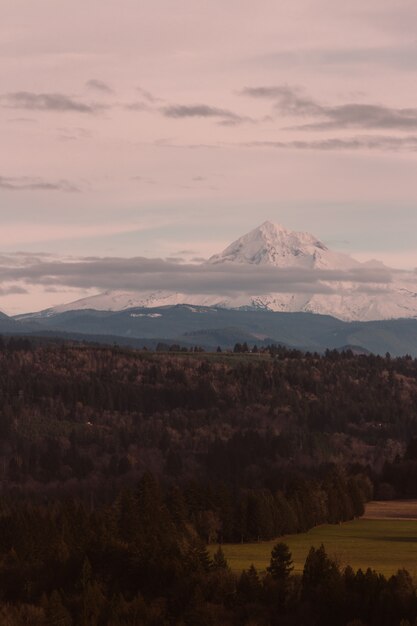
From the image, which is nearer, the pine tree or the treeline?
the treeline

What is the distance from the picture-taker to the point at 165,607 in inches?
6457

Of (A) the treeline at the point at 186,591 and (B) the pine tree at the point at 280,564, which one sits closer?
(A) the treeline at the point at 186,591

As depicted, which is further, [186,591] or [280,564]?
[186,591]

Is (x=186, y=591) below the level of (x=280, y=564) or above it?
below

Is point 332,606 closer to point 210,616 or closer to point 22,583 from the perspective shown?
point 210,616

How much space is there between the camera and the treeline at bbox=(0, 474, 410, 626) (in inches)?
5891

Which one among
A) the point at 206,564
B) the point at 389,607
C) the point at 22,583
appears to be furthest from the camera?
the point at 22,583

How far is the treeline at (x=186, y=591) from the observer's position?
150m

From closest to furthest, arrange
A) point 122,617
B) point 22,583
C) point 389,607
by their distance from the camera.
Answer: point 389,607
point 122,617
point 22,583

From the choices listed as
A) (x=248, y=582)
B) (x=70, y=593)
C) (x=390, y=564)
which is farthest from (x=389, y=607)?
(x=70, y=593)

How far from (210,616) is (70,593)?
30.4m

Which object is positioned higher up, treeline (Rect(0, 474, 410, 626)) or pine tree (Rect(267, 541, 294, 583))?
pine tree (Rect(267, 541, 294, 583))

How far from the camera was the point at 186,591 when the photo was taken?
166125mm

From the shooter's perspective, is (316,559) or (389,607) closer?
(389,607)
